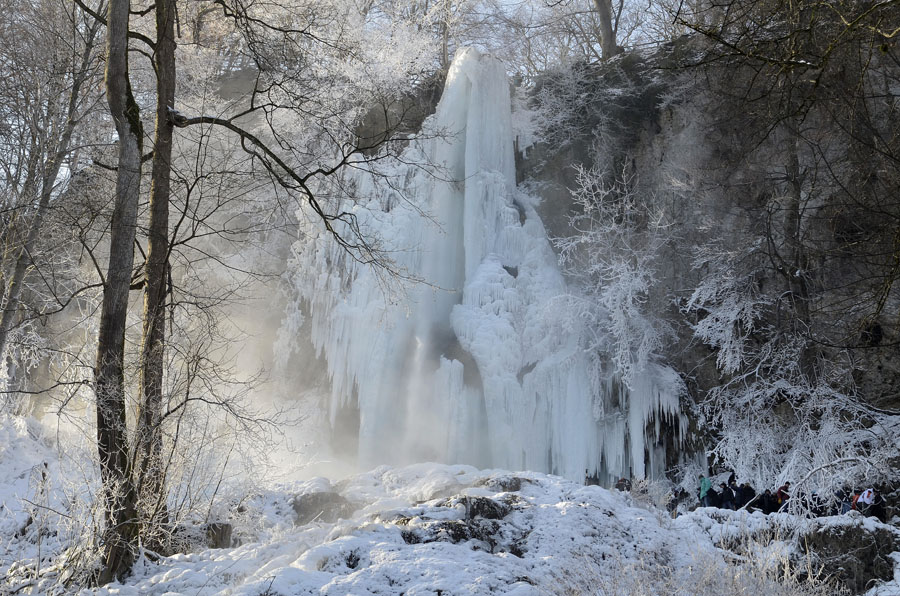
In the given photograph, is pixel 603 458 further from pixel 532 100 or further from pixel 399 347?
pixel 532 100

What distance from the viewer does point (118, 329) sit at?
519cm

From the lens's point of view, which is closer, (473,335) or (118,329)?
(118,329)

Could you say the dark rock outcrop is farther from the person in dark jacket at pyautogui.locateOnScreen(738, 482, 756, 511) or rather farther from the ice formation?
the person in dark jacket at pyautogui.locateOnScreen(738, 482, 756, 511)

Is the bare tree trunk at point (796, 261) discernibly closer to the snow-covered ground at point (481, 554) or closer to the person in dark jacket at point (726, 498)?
the person in dark jacket at point (726, 498)

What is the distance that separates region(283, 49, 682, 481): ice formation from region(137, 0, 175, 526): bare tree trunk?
6458mm

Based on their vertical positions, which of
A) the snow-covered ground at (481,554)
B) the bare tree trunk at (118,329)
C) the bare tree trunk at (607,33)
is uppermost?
the bare tree trunk at (607,33)

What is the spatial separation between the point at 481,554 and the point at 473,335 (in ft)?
32.7

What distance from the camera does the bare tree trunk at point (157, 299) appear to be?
196 inches

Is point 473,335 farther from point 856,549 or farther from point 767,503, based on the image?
point 856,549

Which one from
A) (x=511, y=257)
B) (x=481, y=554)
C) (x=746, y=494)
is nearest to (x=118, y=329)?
(x=481, y=554)

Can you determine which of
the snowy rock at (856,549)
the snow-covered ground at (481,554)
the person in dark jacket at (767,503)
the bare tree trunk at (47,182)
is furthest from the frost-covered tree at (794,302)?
the bare tree trunk at (47,182)

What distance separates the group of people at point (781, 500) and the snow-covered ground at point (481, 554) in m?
2.82

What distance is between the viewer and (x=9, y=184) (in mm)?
10039

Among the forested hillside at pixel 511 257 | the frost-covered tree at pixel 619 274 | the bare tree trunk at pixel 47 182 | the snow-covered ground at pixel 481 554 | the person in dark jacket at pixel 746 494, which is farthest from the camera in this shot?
the frost-covered tree at pixel 619 274
